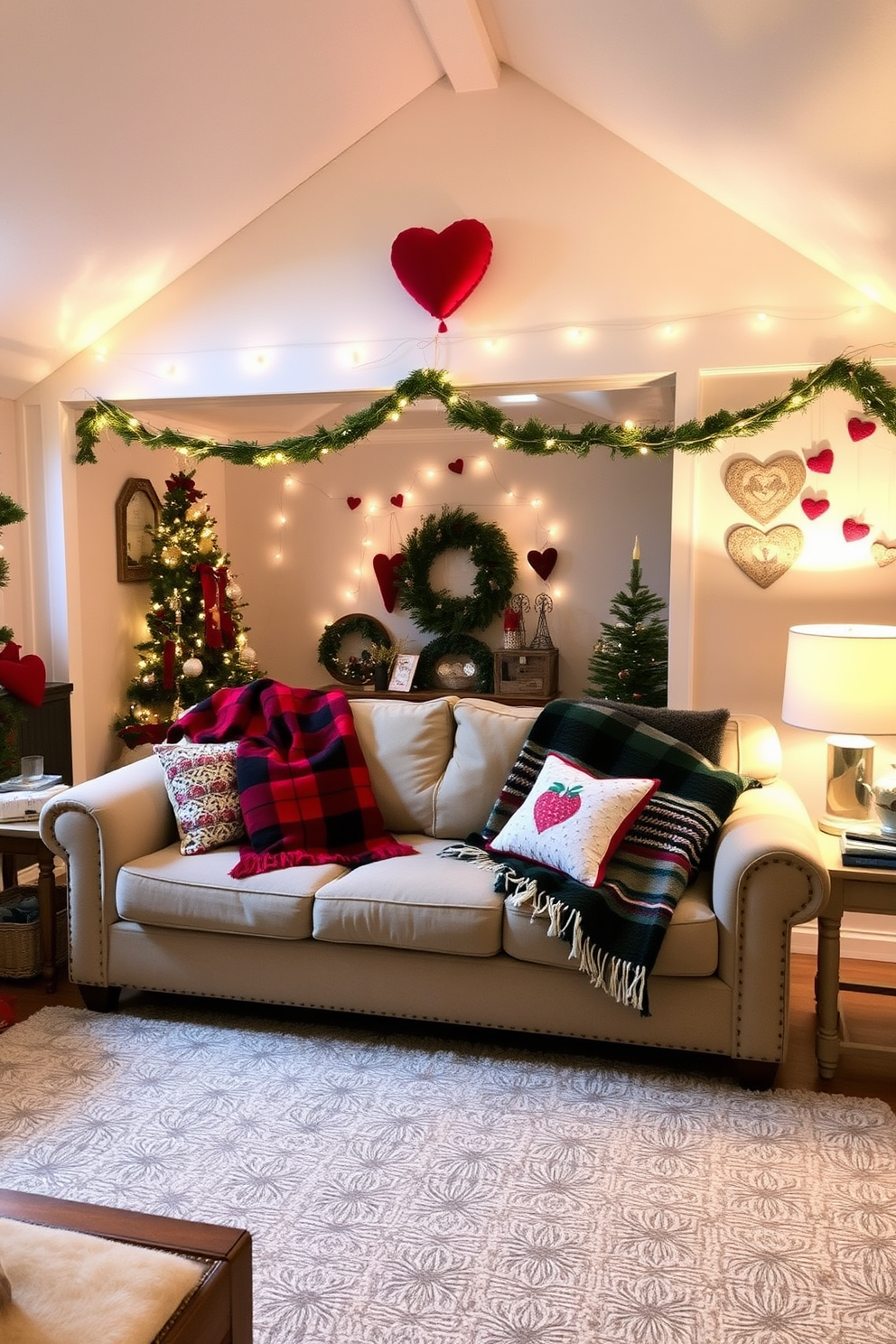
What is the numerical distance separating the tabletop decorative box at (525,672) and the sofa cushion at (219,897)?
337 centimetres

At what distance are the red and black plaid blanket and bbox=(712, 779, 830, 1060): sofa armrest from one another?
1076 mm

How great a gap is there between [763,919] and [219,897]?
5.10 ft

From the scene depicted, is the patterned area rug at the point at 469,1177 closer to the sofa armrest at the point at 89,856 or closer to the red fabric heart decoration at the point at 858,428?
the sofa armrest at the point at 89,856

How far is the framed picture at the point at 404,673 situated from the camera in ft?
22.4

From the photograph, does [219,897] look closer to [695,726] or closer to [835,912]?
[695,726]

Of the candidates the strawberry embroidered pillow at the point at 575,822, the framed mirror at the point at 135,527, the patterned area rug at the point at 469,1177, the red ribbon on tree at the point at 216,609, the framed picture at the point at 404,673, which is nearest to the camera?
the patterned area rug at the point at 469,1177

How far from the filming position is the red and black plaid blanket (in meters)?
3.43

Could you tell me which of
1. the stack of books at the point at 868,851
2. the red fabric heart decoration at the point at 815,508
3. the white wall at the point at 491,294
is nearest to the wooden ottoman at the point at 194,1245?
the stack of books at the point at 868,851

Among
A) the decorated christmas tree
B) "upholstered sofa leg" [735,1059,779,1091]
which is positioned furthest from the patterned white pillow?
the decorated christmas tree

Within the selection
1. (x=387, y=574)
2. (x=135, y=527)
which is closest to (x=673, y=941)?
(x=135, y=527)

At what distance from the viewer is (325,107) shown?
3.90m

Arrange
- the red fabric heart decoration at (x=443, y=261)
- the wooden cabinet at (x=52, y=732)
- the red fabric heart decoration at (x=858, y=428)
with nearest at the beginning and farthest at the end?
1. the red fabric heart decoration at (x=858, y=428)
2. the red fabric heart decoration at (x=443, y=261)
3. the wooden cabinet at (x=52, y=732)

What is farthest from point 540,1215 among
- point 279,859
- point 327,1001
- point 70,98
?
point 70,98

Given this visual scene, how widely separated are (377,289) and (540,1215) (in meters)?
3.36
